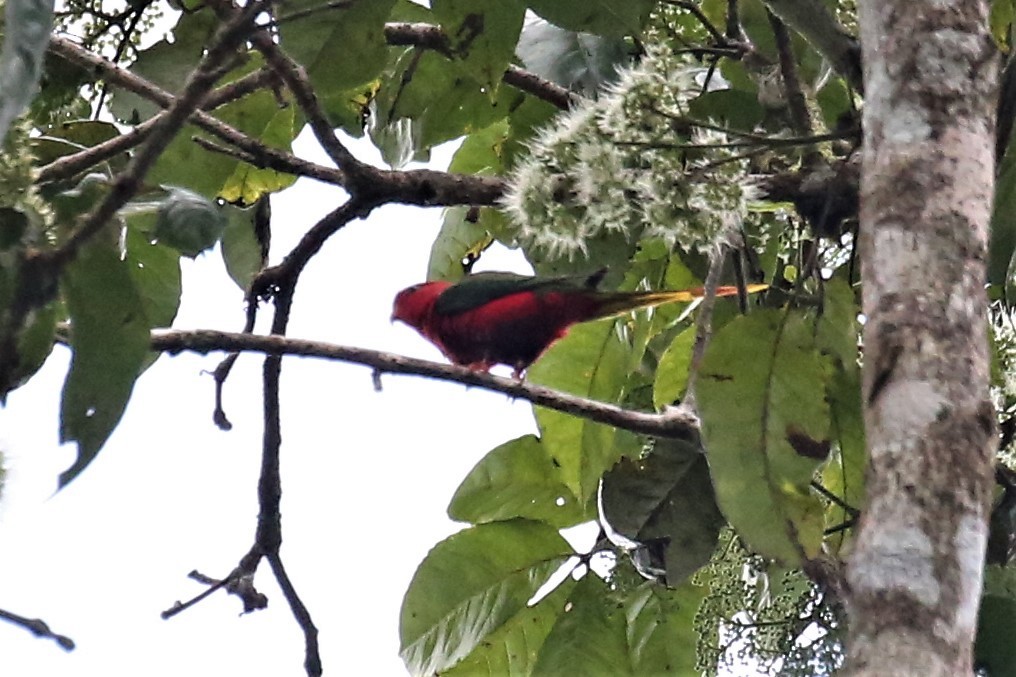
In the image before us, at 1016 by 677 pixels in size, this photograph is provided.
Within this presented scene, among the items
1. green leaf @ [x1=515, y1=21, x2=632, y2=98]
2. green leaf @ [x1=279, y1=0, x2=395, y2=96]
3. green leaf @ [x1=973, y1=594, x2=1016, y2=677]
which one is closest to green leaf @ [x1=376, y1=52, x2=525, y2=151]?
green leaf @ [x1=515, y1=21, x2=632, y2=98]

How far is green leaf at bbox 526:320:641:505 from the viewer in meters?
2.12

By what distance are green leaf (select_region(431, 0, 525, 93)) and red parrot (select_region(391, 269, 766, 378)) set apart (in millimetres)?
1174

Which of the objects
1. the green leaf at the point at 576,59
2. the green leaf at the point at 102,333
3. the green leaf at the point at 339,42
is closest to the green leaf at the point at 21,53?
the green leaf at the point at 102,333

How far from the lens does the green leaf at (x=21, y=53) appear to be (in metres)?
0.85

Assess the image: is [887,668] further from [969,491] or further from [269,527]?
[269,527]

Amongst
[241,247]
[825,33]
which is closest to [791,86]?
[825,33]

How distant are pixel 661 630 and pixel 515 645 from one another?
9.6 inches

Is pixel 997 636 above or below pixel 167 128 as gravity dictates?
below

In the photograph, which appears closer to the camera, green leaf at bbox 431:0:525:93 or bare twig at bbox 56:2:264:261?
bare twig at bbox 56:2:264:261

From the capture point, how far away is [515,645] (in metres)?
2.14

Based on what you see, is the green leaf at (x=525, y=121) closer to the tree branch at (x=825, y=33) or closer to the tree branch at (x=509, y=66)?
the tree branch at (x=509, y=66)

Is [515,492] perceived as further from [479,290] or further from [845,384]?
[479,290]

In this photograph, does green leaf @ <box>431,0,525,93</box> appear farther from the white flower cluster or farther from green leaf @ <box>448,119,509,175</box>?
green leaf @ <box>448,119,509,175</box>

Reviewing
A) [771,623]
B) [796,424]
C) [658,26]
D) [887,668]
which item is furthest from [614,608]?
[887,668]
